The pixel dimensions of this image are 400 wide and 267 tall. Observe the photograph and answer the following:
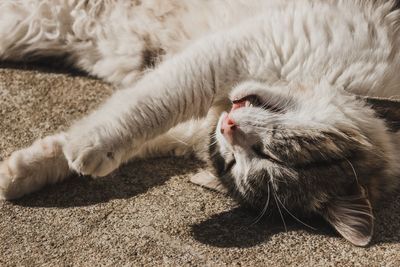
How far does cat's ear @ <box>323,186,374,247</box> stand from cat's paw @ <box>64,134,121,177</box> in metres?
0.90

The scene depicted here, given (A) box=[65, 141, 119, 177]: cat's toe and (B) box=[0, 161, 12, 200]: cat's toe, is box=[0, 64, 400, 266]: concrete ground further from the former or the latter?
(A) box=[65, 141, 119, 177]: cat's toe

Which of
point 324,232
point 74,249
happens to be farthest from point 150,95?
point 324,232

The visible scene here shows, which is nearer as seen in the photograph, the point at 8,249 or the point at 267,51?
the point at 8,249

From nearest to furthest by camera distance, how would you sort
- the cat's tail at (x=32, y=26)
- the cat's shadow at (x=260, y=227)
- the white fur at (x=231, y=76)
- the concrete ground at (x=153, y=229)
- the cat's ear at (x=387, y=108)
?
the concrete ground at (x=153, y=229) < the cat's shadow at (x=260, y=227) < the white fur at (x=231, y=76) < the cat's ear at (x=387, y=108) < the cat's tail at (x=32, y=26)

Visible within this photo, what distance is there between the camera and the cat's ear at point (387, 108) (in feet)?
8.39

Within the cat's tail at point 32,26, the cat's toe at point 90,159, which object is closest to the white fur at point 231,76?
the cat's toe at point 90,159

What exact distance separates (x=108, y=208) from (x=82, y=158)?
0.90 feet

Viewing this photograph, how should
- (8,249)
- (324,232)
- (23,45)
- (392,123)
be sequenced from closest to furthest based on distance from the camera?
(8,249) < (324,232) < (392,123) < (23,45)

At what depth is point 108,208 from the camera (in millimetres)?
2480

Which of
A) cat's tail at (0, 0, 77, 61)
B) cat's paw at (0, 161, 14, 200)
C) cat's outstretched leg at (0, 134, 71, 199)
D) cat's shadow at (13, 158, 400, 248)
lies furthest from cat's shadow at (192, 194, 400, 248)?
cat's tail at (0, 0, 77, 61)

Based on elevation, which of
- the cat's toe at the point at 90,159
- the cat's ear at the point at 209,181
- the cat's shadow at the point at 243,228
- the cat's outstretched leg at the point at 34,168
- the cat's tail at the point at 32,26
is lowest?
the cat's shadow at the point at 243,228

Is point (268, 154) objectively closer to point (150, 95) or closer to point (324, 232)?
point (324, 232)

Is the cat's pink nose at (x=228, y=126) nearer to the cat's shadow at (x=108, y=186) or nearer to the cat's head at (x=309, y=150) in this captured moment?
the cat's head at (x=309, y=150)

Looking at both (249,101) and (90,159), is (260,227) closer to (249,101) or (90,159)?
(249,101)
